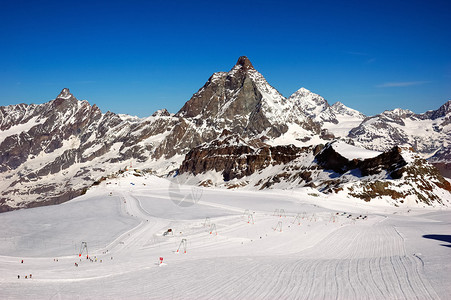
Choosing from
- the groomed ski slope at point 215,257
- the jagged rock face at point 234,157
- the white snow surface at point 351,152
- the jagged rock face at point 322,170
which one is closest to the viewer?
the groomed ski slope at point 215,257

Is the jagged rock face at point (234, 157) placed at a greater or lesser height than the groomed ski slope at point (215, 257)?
greater

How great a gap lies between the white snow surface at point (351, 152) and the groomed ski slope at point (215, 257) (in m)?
62.4

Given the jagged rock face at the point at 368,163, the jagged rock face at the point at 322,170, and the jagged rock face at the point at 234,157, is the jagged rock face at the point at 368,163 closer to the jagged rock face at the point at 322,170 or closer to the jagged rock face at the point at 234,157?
the jagged rock face at the point at 322,170

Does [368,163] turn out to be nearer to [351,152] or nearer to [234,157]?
[351,152]

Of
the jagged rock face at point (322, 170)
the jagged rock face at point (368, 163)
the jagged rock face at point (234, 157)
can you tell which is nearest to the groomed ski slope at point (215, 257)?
the jagged rock face at point (322, 170)

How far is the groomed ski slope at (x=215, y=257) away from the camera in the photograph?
53.3 feet

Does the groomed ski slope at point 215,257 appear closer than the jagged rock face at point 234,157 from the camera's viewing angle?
Yes

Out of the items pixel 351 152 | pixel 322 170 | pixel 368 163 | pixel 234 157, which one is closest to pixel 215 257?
pixel 368 163

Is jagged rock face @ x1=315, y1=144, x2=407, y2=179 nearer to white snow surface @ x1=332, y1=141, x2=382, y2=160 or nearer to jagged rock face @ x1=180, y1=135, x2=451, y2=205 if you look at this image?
jagged rock face @ x1=180, y1=135, x2=451, y2=205

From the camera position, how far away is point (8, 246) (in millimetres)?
27531

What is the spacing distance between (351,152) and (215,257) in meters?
97.9

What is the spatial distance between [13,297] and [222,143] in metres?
175

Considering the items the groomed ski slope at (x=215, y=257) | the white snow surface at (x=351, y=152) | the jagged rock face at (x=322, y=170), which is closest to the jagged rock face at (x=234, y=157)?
the jagged rock face at (x=322, y=170)

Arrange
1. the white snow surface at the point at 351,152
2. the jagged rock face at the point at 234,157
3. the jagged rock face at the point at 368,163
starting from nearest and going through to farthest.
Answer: the jagged rock face at the point at 368,163 < the white snow surface at the point at 351,152 < the jagged rock face at the point at 234,157
